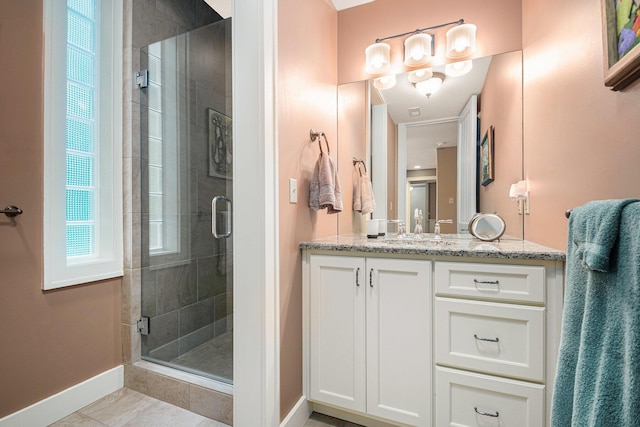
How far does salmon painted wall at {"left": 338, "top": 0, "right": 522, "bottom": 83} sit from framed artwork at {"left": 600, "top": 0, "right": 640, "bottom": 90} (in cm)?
102

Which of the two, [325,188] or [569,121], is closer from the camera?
[569,121]

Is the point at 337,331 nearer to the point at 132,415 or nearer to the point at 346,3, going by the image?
the point at 132,415

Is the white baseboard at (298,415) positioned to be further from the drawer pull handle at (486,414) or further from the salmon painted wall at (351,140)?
the salmon painted wall at (351,140)

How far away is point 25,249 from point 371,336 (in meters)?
1.69

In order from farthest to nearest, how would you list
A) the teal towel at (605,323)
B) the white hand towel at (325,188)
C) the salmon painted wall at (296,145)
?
the white hand towel at (325,188), the salmon painted wall at (296,145), the teal towel at (605,323)

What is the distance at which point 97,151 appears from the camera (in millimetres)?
1772

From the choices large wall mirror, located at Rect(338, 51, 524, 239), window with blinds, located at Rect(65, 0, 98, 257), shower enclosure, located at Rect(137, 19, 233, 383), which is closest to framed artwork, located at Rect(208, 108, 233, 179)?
shower enclosure, located at Rect(137, 19, 233, 383)

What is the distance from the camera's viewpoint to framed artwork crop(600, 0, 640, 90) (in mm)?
707

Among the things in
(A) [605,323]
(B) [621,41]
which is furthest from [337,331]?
(B) [621,41]

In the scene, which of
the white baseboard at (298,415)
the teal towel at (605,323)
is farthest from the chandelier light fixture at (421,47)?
the white baseboard at (298,415)

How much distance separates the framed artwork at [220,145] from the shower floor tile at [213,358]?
1.09m

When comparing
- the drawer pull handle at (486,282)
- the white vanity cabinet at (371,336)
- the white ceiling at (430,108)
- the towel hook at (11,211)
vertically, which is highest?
the white ceiling at (430,108)

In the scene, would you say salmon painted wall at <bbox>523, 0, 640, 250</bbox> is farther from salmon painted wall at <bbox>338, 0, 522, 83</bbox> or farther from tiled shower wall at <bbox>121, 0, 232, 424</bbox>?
tiled shower wall at <bbox>121, 0, 232, 424</bbox>

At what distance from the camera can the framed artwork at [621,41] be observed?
0.71m
